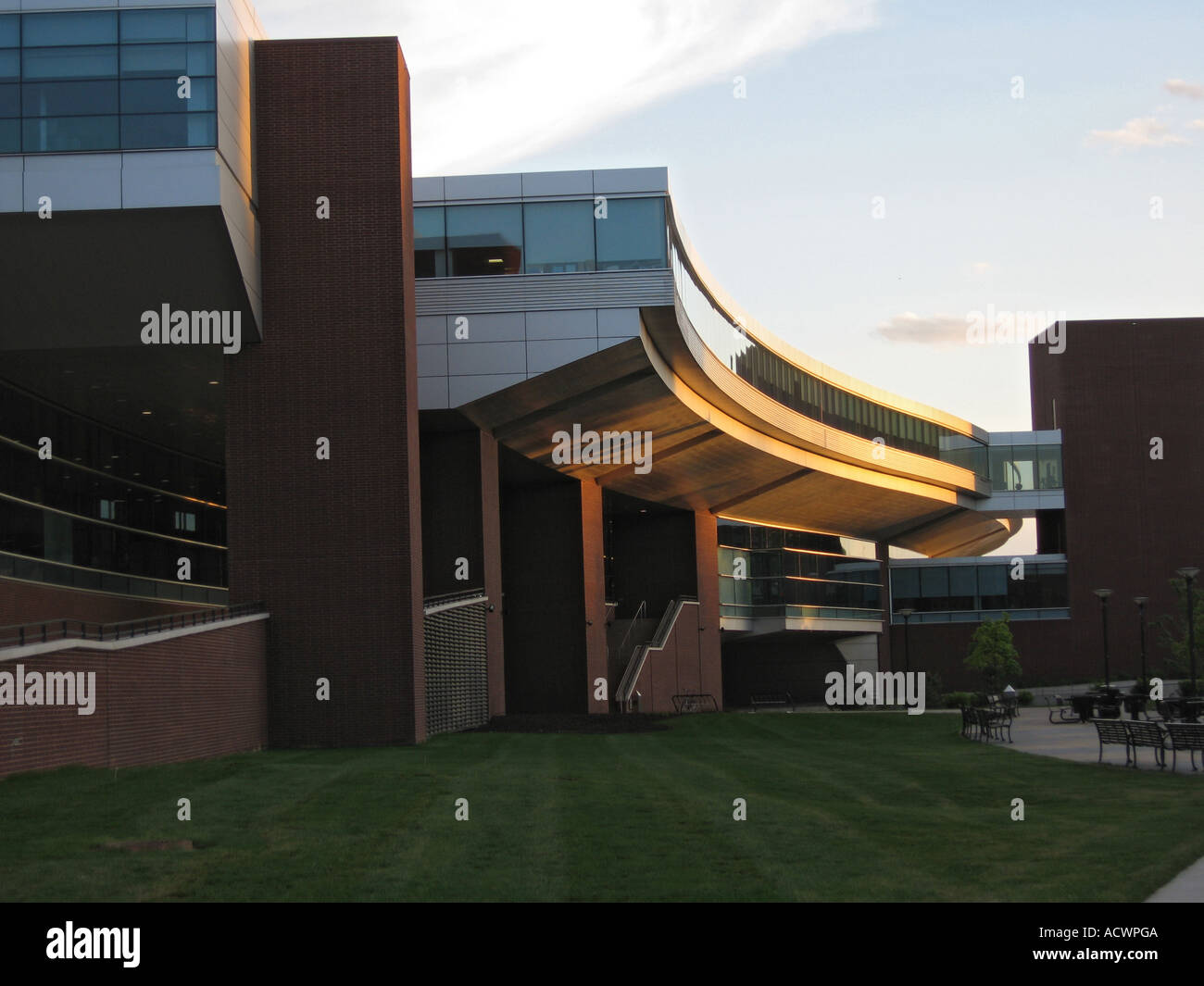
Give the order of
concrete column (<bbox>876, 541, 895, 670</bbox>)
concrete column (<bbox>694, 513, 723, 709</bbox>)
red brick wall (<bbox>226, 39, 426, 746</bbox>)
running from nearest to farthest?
red brick wall (<bbox>226, 39, 426, 746</bbox>), concrete column (<bbox>694, 513, 723, 709</bbox>), concrete column (<bbox>876, 541, 895, 670</bbox>)

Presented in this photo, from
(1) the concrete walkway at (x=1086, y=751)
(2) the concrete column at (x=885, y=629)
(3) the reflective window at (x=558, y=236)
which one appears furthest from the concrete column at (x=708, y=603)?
(3) the reflective window at (x=558, y=236)

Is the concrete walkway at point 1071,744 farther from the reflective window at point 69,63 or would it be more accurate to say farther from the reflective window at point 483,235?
the reflective window at point 69,63

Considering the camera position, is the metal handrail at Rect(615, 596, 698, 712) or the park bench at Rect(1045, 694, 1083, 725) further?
the metal handrail at Rect(615, 596, 698, 712)

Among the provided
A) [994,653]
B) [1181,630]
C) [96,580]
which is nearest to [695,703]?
[994,653]

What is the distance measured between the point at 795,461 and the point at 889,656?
21072mm

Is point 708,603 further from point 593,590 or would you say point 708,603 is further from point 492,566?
point 492,566

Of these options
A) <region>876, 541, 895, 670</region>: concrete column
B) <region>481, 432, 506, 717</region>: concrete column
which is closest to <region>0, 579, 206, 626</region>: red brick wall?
<region>481, 432, 506, 717</region>: concrete column

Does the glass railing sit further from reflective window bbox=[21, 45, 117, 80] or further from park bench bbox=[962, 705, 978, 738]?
park bench bbox=[962, 705, 978, 738]

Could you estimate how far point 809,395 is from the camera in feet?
181

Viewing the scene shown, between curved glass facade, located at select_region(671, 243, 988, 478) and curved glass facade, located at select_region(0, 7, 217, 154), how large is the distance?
46.5ft

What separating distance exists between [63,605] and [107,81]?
12934mm

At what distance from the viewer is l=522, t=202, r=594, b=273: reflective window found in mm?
34906

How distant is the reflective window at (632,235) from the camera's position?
34.7 m
